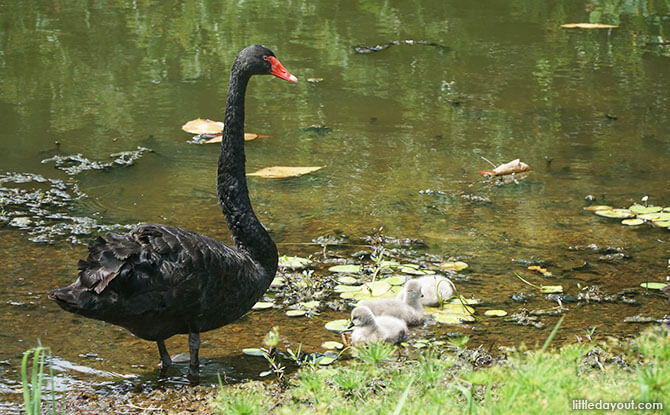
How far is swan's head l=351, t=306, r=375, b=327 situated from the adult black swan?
18.1 inches

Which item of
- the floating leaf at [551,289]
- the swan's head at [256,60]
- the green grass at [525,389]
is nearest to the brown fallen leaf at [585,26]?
the floating leaf at [551,289]

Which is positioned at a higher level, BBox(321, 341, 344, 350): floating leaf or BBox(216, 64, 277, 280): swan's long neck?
BBox(216, 64, 277, 280): swan's long neck

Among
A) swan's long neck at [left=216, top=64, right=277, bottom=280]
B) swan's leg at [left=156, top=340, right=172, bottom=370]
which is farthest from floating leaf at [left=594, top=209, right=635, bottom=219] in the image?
swan's leg at [left=156, top=340, right=172, bottom=370]

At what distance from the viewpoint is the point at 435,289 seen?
4566 millimetres

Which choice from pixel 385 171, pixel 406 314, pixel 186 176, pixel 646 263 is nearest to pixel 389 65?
pixel 385 171

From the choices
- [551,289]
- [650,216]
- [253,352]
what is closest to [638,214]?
[650,216]

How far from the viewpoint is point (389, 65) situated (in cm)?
983

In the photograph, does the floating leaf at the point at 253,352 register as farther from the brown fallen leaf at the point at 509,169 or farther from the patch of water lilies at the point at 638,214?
the brown fallen leaf at the point at 509,169

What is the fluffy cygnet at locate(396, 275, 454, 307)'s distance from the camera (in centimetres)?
454

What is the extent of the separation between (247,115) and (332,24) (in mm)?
3764

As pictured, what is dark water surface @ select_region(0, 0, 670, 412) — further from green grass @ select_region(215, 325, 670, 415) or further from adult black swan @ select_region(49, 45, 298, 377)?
green grass @ select_region(215, 325, 670, 415)

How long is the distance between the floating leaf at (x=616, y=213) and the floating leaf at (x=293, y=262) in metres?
2.18

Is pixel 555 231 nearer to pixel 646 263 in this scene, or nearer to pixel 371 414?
pixel 646 263

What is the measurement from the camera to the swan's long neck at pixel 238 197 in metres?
4.19
